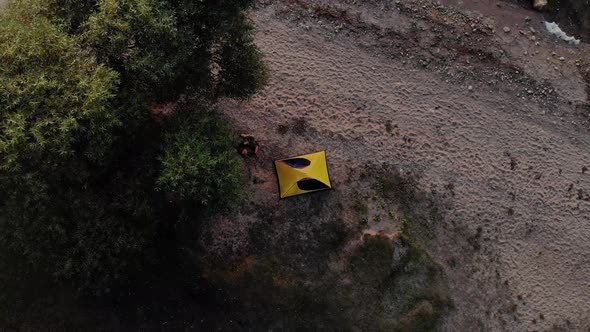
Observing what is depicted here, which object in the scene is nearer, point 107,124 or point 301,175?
point 107,124

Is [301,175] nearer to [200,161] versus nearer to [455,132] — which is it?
[200,161]

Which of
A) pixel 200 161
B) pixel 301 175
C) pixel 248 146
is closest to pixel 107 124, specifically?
pixel 200 161

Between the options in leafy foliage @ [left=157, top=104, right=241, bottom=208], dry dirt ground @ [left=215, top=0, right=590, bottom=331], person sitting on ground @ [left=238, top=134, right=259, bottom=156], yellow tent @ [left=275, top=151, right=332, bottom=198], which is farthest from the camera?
dry dirt ground @ [left=215, top=0, right=590, bottom=331]

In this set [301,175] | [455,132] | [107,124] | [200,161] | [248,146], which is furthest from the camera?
[455,132]

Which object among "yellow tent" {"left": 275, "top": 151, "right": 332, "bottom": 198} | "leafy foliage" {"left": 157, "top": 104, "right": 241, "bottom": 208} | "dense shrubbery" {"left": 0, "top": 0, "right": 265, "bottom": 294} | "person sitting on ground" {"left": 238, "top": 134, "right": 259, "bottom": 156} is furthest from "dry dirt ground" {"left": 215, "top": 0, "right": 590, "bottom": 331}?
"dense shrubbery" {"left": 0, "top": 0, "right": 265, "bottom": 294}

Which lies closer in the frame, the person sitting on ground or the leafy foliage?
the leafy foliage

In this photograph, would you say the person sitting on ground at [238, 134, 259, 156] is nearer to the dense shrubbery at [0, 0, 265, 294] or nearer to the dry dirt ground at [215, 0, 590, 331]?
the dry dirt ground at [215, 0, 590, 331]

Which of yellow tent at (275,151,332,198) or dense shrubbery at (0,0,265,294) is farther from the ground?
dense shrubbery at (0,0,265,294)
